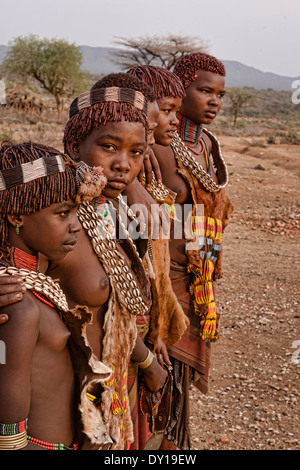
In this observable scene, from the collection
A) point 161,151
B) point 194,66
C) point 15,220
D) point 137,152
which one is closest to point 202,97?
point 194,66

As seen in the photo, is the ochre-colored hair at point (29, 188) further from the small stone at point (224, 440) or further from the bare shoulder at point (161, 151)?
the small stone at point (224, 440)

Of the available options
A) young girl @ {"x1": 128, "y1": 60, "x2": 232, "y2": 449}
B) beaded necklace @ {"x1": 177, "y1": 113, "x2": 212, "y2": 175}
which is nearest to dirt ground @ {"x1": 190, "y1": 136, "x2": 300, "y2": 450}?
young girl @ {"x1": 128, "y1": 60, "x2": 232, "y2": 449}

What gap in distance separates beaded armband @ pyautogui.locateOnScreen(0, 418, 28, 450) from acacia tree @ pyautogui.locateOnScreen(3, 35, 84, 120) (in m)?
28.2

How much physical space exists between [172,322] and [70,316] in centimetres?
112

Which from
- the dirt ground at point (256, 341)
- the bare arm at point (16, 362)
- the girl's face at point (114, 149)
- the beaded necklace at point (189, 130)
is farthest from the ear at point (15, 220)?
the dirt ground at point (256, 341)

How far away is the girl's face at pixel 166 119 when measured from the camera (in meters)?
2.37

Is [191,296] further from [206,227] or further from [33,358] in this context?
[33,358]

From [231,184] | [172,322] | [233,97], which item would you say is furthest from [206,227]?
[233,97]

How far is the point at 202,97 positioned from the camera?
298cm

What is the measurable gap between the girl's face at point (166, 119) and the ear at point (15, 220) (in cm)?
116

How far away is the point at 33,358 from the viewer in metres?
1.38

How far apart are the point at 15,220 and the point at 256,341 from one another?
151 inches

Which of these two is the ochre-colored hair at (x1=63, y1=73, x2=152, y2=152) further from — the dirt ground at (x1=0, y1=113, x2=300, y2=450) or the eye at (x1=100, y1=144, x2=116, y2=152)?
the dirt ground at (x1=0, y1=113, x2=300, y2=450)

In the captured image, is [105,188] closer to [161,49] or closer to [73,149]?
[73,149]
